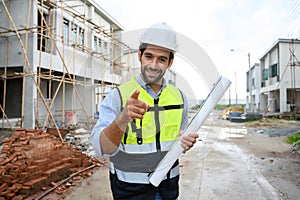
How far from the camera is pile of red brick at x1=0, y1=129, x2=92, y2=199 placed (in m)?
2.95

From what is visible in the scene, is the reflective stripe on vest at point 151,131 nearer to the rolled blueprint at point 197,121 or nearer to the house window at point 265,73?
the rolled blueprint at point 197,121

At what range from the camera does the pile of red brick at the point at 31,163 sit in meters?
2.95

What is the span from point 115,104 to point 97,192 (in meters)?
2.71

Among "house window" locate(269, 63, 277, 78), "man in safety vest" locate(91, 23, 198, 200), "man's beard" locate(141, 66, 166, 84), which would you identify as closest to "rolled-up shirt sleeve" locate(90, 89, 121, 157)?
"man in safety vest" locate(91, 23, 198, 200)

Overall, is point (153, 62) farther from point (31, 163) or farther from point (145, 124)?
point (31, 163)

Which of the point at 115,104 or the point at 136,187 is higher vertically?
the point at 115,104

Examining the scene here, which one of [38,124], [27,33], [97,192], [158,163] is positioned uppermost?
[27,33]

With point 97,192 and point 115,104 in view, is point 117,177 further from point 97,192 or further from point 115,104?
point 97,192

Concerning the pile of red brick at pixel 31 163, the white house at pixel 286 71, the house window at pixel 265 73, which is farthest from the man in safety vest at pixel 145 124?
the house window at pixel 265 73

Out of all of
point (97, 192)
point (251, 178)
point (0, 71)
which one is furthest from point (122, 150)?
A: point (0, 71)

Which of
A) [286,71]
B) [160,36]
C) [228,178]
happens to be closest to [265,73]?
[286,71]

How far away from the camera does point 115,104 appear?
81 centimetres

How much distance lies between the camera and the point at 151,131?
77 cm

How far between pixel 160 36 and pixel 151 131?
1.04 ft
